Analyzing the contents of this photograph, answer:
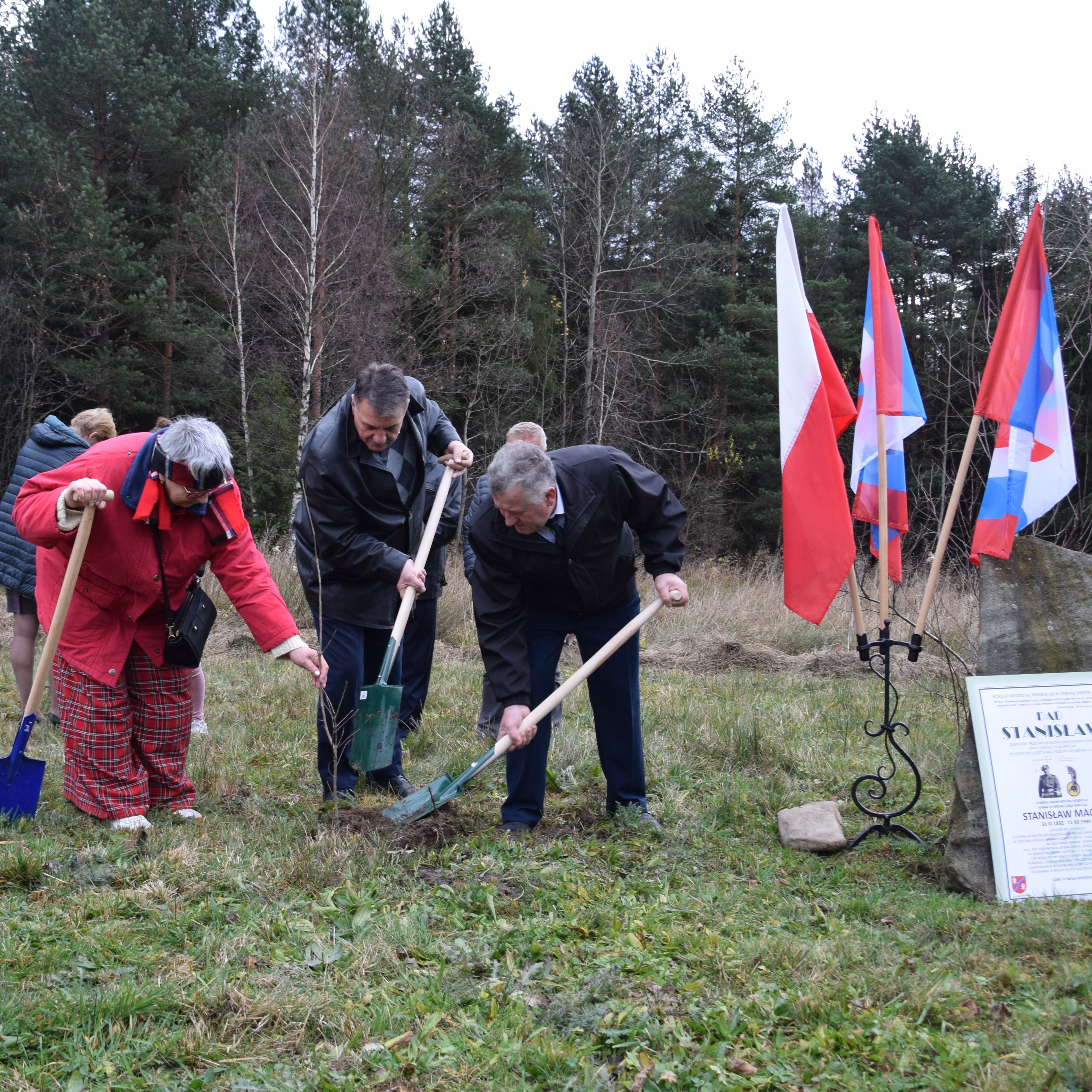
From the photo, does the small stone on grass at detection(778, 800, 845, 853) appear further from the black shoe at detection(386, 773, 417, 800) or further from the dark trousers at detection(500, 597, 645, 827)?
the black shoe at detection(386, 773, 417, 800)

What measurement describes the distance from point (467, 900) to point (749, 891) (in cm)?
104

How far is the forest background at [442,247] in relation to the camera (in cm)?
1756

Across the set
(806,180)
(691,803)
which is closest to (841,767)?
(691,803)

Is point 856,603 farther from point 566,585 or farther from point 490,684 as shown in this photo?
point 490,684

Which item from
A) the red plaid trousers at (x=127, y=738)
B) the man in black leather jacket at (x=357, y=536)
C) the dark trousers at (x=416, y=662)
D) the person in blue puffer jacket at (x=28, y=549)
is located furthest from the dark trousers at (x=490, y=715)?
the person in blue puffer jacket at (x=28, y=549)

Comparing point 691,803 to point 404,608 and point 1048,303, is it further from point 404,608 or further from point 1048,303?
point 1048,303

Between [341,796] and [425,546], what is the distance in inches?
49.4

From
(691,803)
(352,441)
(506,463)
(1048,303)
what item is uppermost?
(1048,303)

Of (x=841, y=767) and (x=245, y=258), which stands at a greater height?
(x=245, y=258)

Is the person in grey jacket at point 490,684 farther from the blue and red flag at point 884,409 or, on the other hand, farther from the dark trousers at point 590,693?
the blue and red flag at point 884,409

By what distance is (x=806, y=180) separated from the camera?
30.6m

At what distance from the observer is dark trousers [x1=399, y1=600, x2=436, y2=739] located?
5.18m

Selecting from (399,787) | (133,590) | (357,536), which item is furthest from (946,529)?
(133,590)

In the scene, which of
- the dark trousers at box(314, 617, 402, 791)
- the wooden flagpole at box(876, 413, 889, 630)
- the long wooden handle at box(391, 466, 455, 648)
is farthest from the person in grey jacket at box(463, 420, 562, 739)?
the wooden flagpole at box(876, 413, 889, 630)
